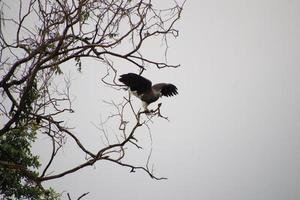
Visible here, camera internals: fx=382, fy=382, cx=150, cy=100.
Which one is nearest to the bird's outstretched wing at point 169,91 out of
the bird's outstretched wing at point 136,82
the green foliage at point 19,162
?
the bird's outstretched wing at point 136,82

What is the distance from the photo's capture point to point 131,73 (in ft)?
18.9

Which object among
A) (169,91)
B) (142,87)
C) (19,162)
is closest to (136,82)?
(142,87)

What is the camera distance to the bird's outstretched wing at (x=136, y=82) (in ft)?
19.1

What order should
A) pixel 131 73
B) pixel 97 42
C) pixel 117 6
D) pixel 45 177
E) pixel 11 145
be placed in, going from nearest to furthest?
pixel 45 177 → pixel 97 42 → pixel 117 6 → pixel 131 73 → pixel 11 145

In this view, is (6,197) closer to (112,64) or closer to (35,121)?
(35,121)

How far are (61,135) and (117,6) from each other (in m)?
1.54

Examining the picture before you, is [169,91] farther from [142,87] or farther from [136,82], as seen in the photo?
[136,82]

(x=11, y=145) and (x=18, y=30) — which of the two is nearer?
(x=18, y=30)

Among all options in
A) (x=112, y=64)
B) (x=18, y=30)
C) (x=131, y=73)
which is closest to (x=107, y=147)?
(x=112, y=64)

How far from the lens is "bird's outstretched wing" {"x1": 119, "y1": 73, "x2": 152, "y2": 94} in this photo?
584cm

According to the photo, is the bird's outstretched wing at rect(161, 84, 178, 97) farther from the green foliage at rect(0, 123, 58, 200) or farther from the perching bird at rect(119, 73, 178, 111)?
the green foliage at rect(0, 123, 58, 200)

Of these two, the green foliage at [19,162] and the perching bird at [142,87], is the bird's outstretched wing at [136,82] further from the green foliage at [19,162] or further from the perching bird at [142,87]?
the green foliage at [19,162]

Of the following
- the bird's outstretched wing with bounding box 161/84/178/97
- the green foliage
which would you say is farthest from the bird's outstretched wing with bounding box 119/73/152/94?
the green foliage

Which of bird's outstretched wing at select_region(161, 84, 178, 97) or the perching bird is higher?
bird's outstretched wing at select_region(161, 84, 178, 97)
